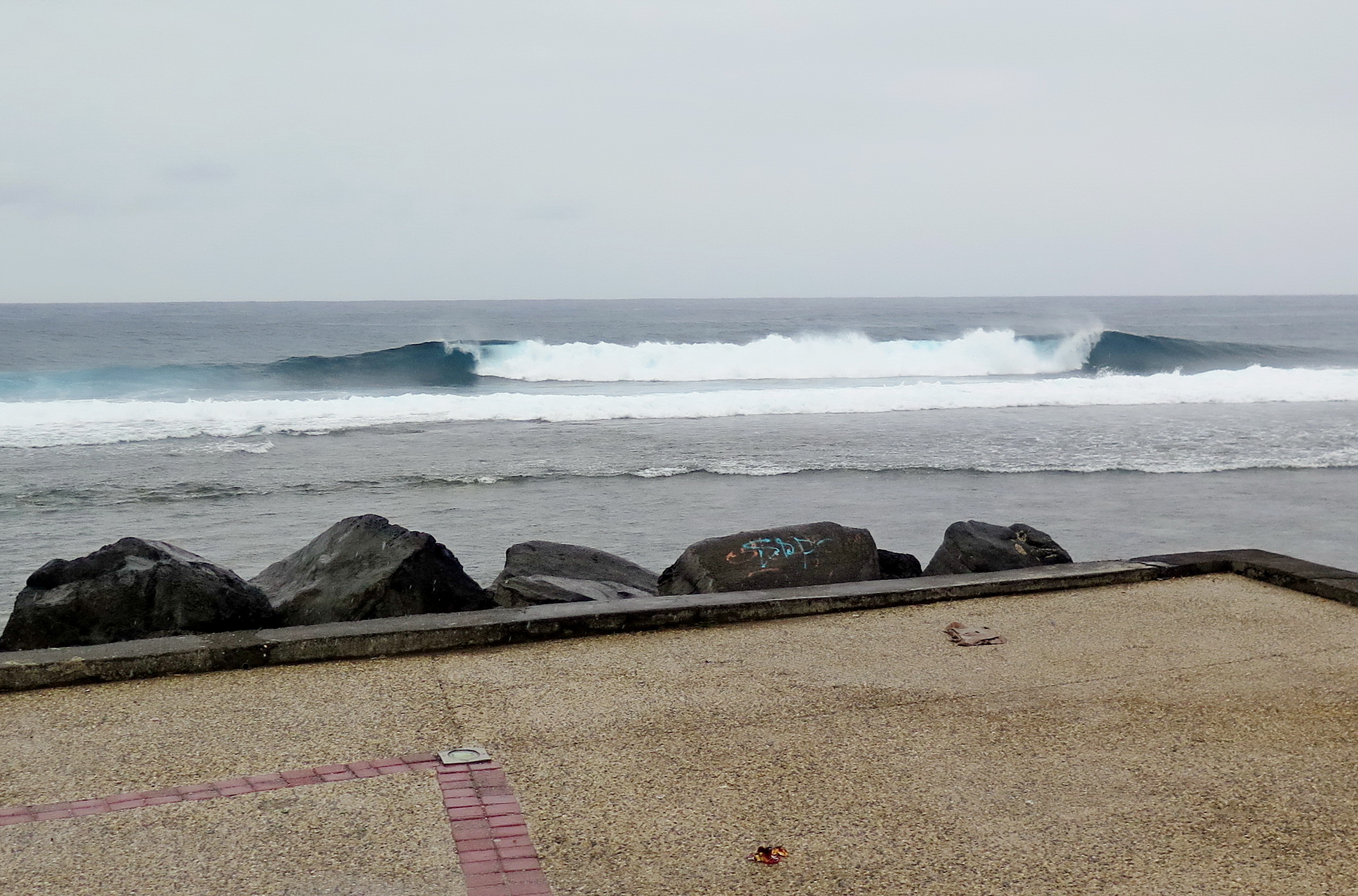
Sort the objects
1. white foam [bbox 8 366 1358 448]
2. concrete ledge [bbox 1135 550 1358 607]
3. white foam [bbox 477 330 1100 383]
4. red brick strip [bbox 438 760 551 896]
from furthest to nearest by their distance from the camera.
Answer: white foam [bbox 477 330 1100 383] < white foam [bbox 8 366 1358 448] < concrete ledge [bbox 1135 550 1358 607] < red brick strip [bbox 438 760 551 896]

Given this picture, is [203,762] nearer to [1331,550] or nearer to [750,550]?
[750,550]

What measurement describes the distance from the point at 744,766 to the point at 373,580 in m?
2.74

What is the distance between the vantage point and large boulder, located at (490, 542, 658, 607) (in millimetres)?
6273

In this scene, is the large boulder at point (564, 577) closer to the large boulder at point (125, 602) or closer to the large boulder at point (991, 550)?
the large boulder at point (125, 602)

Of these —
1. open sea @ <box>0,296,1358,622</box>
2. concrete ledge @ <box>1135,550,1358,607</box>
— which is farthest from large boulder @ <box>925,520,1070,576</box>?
open sea @ <box>0,296,1358,622</box>

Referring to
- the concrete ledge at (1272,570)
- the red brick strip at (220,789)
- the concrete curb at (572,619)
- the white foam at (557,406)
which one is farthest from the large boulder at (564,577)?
the white foam at (557,406)

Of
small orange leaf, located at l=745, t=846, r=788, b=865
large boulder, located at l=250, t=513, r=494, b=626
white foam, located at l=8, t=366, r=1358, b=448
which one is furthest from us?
white foam, located at l=8, t=366, r=1358, b=448

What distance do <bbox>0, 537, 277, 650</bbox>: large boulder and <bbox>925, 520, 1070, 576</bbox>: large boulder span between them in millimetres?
3925

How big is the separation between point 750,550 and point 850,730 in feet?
7.67

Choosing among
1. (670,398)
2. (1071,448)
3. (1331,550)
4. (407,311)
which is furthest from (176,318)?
(1331,550)

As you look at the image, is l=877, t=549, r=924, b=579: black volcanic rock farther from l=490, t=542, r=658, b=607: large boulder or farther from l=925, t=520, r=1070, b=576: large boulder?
l=490, t=542, r=658, b=607: large boulder

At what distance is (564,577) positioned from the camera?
7.15m

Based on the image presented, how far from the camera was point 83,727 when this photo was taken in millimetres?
3941

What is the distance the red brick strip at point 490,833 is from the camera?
294 centimetres
